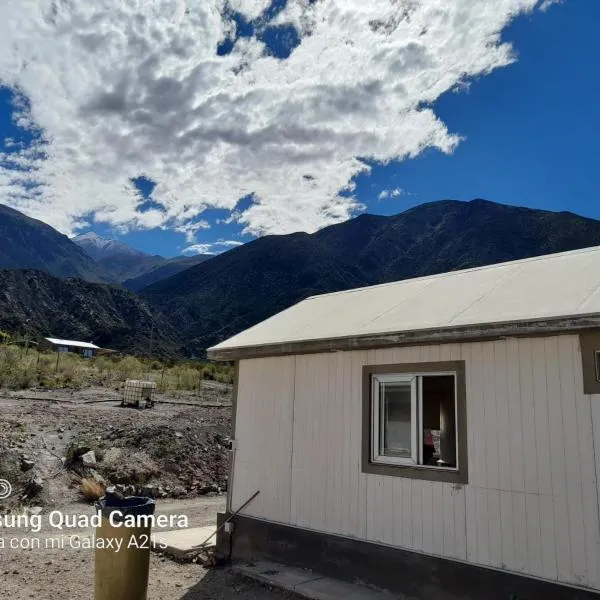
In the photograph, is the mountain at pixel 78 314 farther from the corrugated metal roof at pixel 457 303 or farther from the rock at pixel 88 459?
the corrugated metal roof at pixel 457 303

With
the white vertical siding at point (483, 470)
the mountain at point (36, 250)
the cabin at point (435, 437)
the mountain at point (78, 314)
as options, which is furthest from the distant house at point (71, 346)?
the mountain at point (36, 250)

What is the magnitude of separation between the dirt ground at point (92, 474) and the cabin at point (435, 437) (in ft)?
4.09

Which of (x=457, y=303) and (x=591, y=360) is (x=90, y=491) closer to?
(x=457, y=303)

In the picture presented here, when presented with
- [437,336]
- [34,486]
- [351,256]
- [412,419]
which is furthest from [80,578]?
[351,256]

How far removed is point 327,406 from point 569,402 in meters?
2.87

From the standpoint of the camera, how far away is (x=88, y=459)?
11430 millimetres

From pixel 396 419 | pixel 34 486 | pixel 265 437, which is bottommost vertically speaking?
pixel 34 486

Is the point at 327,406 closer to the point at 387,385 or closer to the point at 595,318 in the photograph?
the point at 387,385

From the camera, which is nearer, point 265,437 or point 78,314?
point 265,437

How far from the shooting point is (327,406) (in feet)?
22.2

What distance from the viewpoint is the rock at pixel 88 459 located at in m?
11.3

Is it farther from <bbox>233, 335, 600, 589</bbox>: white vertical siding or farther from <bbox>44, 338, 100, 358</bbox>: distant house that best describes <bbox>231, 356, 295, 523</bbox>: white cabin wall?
<bbox>44, 338, 100, 358</bbox>: distant house

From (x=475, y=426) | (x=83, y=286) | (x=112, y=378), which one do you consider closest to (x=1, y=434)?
(x=475, y=426)

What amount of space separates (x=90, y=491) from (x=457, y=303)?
809 cm
